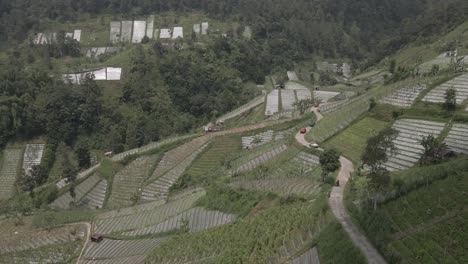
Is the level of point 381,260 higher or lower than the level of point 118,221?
higher

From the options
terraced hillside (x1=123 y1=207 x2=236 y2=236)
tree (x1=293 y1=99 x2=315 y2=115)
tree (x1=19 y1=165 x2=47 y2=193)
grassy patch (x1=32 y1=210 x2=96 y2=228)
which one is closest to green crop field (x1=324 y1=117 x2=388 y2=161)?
terraced hillside (x1=123 y1=207 x2=236 y2=236)

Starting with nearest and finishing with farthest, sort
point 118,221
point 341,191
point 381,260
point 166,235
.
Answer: point 381,260
point 341,191
point 166,235
point 118,221

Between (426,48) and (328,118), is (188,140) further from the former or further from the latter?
(426,48)

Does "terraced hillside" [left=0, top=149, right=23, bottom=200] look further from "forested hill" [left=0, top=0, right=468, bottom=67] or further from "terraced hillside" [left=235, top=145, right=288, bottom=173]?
"forested hill" [left=0, top=0, right=468, bottom=67]

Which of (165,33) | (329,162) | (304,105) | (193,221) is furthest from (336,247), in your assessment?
(165,33)

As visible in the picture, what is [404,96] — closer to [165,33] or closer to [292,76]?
[292,76]

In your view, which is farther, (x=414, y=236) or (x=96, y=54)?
(x=96, y=54)

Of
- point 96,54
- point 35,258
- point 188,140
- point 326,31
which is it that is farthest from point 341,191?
point 326,31
